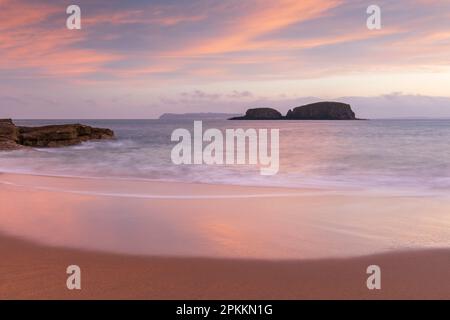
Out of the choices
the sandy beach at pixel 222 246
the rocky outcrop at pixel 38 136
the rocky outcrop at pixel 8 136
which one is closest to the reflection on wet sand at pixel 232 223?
the sandy beach at pixel 222 246

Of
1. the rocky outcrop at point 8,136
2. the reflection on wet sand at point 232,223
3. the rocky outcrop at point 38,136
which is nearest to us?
the reflection on wet sand at point 232,223

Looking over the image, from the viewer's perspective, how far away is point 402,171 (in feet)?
68.8

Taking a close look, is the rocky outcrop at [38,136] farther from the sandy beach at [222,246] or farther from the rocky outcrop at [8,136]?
the sandy beach at [222,246]

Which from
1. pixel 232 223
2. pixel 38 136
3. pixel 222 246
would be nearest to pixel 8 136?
pixel 38 136

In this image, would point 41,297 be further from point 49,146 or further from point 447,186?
point 49,146

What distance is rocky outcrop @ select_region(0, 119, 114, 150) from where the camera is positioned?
112 ft

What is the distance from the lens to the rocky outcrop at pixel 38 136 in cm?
3403

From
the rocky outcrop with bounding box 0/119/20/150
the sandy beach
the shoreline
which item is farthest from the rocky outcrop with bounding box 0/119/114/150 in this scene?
the shoreline

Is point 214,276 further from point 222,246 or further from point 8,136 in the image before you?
point 8,136

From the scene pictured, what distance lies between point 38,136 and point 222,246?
33802 mm

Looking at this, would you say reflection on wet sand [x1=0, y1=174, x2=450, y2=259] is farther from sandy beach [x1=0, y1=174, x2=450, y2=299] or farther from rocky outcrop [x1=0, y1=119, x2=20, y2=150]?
rocky outcrop [x1=0, y1=119, x2=20, y2=150]

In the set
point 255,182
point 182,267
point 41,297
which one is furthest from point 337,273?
point 255,182

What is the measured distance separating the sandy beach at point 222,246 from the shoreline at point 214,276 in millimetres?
15

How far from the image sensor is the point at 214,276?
590 centimetres
